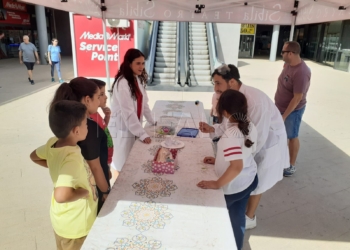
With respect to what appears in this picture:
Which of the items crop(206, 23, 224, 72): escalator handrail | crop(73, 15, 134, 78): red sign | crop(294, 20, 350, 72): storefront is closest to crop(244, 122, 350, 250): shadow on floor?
crop(206, 23, 224, 72): escalator handrail

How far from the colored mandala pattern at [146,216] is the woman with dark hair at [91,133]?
0.31 meters

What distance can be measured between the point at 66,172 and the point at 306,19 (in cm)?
373

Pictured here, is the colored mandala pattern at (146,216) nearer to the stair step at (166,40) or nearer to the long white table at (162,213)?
the long white table at (162,213)

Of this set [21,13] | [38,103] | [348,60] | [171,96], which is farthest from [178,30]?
[21,13]

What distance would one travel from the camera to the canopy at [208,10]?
355cm

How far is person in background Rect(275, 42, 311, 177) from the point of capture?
3139mm

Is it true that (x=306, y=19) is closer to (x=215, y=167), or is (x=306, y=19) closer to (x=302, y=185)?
(x=302, y=185)

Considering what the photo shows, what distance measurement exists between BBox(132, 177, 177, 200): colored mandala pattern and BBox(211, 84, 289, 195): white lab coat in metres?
0.62

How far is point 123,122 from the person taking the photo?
261cm

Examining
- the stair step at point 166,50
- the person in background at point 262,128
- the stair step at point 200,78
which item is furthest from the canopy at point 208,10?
the stair step at point 166,50

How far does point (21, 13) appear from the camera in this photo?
710 inches

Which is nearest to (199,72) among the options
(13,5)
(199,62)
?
(199,62)

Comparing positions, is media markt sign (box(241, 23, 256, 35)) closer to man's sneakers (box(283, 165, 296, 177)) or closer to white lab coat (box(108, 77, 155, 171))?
man's sneakers (box(283, 165, 296, 177))

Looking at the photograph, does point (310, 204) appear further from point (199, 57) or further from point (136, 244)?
point (199, 57)
